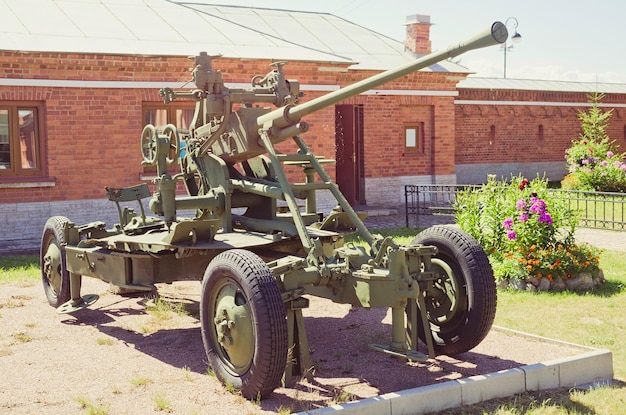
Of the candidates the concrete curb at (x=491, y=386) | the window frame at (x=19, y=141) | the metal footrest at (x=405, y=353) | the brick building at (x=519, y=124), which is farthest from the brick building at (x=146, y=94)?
the concrete curb at (x=491, y=386)

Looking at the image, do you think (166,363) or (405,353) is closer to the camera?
(405,353)

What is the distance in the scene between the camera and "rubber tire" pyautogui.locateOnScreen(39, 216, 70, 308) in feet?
27.8

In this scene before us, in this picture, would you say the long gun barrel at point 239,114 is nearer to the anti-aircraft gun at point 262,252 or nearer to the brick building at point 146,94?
the anti-aircraft gun at point 262,252

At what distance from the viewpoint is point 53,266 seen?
8.83 m

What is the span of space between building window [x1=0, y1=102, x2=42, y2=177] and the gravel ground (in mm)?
6170

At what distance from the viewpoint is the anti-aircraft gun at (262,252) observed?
18.8 ft

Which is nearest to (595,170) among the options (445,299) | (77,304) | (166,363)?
(445,299)

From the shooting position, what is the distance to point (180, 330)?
7922 millimetres

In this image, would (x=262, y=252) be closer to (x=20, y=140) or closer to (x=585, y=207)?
(x=20, y=140)

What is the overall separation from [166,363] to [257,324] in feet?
5.33

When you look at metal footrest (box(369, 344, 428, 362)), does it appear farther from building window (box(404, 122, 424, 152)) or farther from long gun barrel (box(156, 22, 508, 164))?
building window (box(404, 122, 424, 152))

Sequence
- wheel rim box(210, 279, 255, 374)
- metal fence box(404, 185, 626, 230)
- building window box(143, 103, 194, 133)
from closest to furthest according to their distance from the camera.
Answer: wheel rim box(210, 279, 255, 374), metal fence box(404, 185, 626, 230), building window box(143, 103, 194, 133)

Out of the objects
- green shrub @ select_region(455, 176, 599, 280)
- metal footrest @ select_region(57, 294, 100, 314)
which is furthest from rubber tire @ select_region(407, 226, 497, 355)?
metal footrest @ select_region(57, 294, 100, 314)

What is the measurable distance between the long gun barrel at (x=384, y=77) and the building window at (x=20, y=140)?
29.2ft
